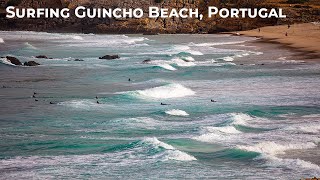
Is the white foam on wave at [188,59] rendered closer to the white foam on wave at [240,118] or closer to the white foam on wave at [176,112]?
the white foam on wave at [176,112]

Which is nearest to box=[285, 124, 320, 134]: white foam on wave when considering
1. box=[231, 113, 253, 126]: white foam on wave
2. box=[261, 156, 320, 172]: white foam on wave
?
box=[231, 113, 253, 126]: white foam on wave

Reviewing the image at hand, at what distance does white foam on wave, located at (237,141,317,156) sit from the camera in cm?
3166

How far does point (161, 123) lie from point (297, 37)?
8689cm

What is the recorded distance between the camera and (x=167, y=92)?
2092 inches

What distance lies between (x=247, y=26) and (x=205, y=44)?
49364mm

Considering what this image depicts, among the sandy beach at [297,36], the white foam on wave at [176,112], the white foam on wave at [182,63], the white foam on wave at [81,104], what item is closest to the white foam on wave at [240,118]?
the white foam on wave at [176,112]

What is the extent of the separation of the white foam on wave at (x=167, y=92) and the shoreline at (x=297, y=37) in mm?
32768

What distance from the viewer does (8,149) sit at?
32.7 meters

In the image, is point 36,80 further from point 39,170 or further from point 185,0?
point 185,0

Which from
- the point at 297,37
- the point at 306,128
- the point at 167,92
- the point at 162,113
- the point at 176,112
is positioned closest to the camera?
the point at 306,128

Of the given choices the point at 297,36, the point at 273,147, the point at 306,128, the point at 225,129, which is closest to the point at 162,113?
the point at 225,129

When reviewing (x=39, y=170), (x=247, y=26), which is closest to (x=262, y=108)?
(x=39, y=170)

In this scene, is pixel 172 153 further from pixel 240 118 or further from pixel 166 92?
pixel 166 92

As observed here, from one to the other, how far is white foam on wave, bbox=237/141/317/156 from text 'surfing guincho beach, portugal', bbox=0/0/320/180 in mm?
42
